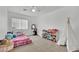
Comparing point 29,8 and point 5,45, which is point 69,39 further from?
point 5,45

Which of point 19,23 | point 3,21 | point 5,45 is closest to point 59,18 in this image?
point 19,23

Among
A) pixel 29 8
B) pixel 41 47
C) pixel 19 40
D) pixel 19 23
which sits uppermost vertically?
pixel 29 8

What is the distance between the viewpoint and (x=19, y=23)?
2102 mm

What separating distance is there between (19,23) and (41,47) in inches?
31.9

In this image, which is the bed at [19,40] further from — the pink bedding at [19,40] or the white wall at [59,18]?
the white wall at [59,18]

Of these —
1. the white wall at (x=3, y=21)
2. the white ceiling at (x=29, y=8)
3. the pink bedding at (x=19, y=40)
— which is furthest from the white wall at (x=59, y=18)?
the white wall at (x=3, y=21)

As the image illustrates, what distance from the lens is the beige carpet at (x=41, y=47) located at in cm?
213

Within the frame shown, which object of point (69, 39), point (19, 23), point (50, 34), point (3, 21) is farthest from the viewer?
point (50, 34)

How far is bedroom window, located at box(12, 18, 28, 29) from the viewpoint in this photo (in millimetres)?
2042

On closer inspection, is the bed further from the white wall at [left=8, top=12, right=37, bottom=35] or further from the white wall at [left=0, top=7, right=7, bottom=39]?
the white wall at [left=0, top=7, right=7, bottom=39]

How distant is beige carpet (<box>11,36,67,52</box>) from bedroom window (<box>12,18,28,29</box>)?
41 cm

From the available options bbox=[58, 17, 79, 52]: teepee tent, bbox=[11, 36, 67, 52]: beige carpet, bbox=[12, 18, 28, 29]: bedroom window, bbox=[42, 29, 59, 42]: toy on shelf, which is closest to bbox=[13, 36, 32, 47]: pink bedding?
bbox=[11, 36, 67, 52]: beige carpet

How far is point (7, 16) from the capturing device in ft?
6.39

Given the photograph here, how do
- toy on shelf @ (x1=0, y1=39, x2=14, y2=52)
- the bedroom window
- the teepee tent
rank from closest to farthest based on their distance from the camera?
toy on shelf @ (x1=0, y1=39, x2=14, y2=52) → the bedroom window → the teepee tent
